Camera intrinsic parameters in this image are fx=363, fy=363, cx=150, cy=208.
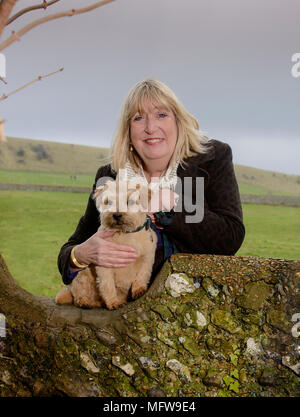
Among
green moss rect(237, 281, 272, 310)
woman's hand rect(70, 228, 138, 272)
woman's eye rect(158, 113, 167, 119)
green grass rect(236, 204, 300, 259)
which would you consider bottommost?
green grass rect(236, 204, 300, 259)

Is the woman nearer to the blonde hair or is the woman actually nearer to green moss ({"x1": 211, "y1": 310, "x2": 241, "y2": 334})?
the blonde hair

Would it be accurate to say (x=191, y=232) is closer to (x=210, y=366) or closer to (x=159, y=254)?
(x=159, y=254)

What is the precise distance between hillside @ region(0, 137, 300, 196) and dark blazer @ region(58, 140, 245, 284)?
31.9 m

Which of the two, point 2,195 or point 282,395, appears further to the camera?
point 2,195

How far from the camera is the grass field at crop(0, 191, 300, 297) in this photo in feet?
31.9

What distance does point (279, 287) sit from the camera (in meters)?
2.90

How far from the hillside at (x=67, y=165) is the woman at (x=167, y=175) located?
31629mm

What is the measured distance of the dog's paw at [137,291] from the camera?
124 inches

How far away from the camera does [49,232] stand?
15023 mm

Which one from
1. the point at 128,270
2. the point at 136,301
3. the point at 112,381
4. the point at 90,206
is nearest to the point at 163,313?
the point at 136,301

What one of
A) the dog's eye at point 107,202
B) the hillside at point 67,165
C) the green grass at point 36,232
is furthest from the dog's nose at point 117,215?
the hillside at point 67,165

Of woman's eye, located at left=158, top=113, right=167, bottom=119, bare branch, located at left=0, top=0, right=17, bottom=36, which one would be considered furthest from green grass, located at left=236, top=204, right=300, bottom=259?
bare branch, located at left=0, top=0, right=17, bottom=36

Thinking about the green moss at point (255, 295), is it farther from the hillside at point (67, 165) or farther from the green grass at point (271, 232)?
the hillside at point (67, 165)
